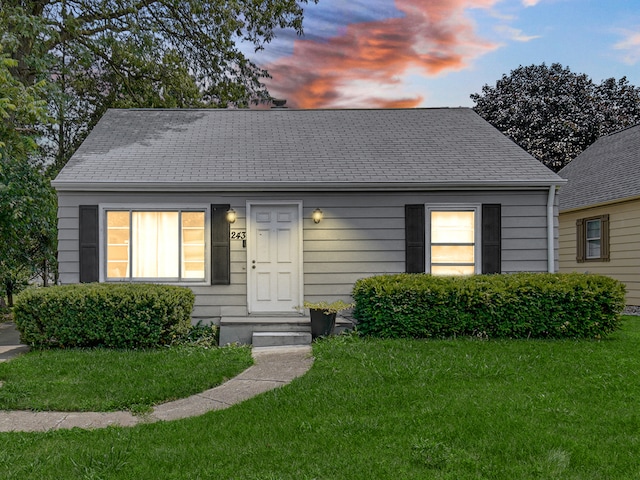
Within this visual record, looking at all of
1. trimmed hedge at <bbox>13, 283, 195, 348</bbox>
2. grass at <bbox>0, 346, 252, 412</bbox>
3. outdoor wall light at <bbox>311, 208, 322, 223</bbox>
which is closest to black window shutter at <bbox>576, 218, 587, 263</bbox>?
outdoor wall light at <bbox>311, 208, 322, 223</bbox>

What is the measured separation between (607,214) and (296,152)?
886 centimetres

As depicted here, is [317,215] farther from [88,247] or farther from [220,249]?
[88,247]

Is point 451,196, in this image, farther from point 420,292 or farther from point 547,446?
point 547,446

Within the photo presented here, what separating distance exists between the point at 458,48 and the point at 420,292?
10.1m

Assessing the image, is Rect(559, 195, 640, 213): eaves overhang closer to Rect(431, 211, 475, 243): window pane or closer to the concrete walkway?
Rect(431, 211, 475, 243): window pane

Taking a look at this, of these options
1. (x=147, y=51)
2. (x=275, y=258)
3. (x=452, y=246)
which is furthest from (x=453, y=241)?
(x=147, y=51)

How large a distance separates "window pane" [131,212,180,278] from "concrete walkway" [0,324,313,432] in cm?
258

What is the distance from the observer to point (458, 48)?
48.1ft

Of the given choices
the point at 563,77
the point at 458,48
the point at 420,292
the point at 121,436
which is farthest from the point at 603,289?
the point at 563,77

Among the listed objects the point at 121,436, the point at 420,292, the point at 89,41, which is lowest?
the point at 121,436

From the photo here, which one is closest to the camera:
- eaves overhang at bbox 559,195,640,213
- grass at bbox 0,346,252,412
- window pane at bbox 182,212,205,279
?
grass at bbox 0,346,252,412

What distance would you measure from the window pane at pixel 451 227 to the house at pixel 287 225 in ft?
0.06

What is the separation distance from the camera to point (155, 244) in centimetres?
858

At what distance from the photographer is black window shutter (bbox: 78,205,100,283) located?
8.24 meters
